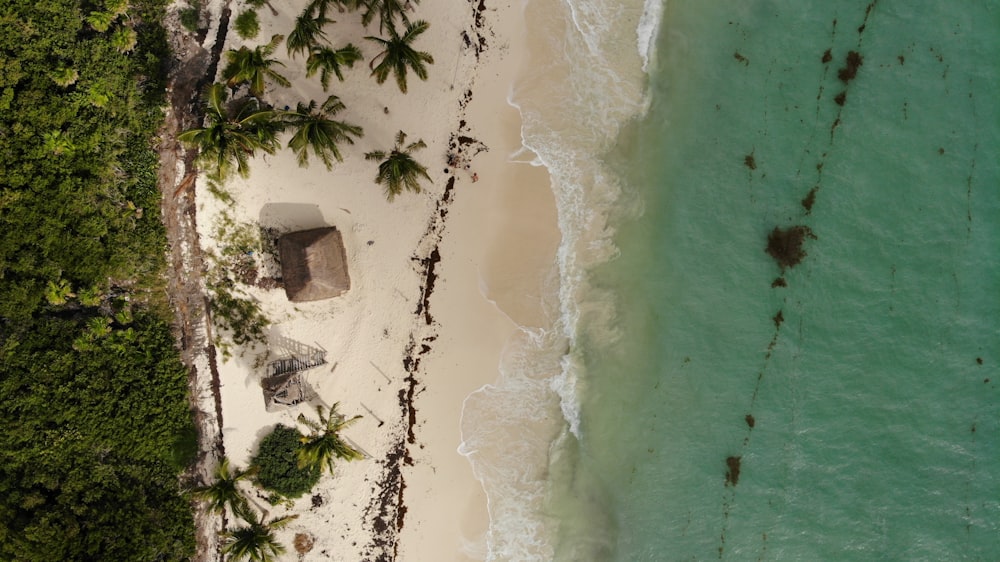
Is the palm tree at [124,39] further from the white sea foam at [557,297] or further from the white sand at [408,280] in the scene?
the white sea foam at [557,297]

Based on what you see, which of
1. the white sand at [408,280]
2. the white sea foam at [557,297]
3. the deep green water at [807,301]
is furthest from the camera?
the deep green water at [807,301]

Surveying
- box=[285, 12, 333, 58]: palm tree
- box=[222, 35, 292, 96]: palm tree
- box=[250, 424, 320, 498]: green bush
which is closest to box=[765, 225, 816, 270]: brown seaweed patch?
box=[285, 12, 333, 58]: palm tree

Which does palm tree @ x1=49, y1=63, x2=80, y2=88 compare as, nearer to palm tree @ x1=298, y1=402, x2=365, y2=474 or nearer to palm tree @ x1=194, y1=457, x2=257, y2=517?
palm tree @ x1=298, y1=402, x2=365, y2=474

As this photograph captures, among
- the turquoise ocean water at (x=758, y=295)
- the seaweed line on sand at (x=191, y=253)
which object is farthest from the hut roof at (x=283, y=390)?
the turquoise ocean water at (x=758, y=295)

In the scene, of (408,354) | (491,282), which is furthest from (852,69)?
(408,354)

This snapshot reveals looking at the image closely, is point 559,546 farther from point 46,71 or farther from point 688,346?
point 46,71

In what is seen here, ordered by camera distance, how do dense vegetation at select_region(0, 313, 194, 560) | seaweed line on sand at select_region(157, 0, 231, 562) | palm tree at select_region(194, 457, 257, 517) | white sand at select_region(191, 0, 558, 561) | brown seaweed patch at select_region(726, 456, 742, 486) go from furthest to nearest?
brown seaweed patch at select_region(726, 456, 742, 486)
white sand at select_region(191, 0, 558, 561)
seaweed line on sand at select_region(157, 0, 231, 562)
palm tree at select_region(194, 457, 257, 517)
dense vegetation at select_region(0, 313, 194, 560)

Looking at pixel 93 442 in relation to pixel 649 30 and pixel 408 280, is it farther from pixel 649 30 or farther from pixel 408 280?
pixel 649 30
